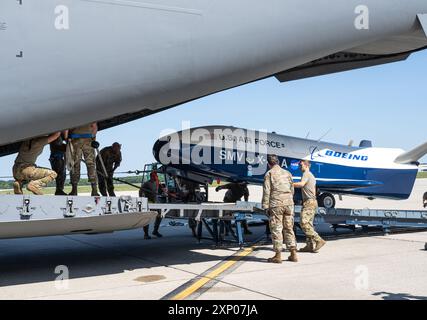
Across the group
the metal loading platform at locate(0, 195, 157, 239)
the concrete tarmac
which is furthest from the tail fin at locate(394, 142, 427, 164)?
the metal loading platform at locate(0, 195, 157, 239)

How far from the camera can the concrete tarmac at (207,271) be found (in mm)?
5887

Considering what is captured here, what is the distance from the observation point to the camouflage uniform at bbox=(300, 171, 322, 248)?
919 cm

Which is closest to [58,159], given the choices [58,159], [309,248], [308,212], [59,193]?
[58,159]

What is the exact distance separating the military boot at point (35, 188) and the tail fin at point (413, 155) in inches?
573

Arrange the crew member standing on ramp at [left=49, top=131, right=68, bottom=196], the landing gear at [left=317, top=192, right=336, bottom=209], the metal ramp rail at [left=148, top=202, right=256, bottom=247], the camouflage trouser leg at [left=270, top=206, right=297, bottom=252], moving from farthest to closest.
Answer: the landing gear at [left=317, top=192, right=336, bottom=209] → the metal ramp rail at [left=148, top=202, right=256, bottom=247] → the camouflage trouser leg at [left=270, top=206, right=297, bottom=252] → the crew member standing on ramp at [left=49, top=131, right=68, bottom=196]

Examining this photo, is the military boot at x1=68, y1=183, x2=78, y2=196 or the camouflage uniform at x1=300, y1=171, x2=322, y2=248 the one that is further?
the camouflage uniform at x1=300, y1=171, x2=322, y2=248

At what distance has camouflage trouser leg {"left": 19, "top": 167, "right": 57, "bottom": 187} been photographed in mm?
6477

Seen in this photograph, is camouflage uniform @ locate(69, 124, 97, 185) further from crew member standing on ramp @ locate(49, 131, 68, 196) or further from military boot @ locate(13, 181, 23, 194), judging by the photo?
military boot @ locate(13, 181, 23, 194)

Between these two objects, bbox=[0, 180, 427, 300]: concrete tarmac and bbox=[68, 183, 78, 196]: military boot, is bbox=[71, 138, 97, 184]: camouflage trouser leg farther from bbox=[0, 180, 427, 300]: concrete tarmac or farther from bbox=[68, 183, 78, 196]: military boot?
bbox=[0, 180, 427, 300]: concrete tarmac

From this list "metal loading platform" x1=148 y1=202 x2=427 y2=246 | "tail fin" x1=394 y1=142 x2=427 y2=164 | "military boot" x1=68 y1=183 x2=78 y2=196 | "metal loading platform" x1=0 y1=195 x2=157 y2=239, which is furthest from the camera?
"tail fin" x1=394 y1=142 x2=427 y2=164

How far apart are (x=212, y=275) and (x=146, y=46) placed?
346 centimetres

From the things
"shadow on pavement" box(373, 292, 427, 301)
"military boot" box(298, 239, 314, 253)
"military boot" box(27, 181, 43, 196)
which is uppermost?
Answer: "military boot" box(27, 181, 43, 196)

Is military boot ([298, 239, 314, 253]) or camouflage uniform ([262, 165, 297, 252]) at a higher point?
camouflage uniform ([262, 165, 297, 252])
